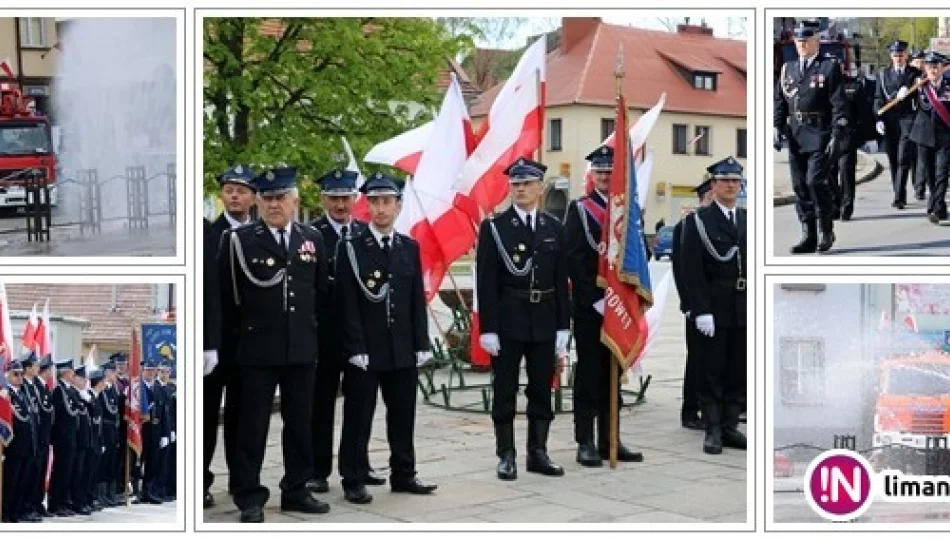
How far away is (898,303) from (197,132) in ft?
10.5

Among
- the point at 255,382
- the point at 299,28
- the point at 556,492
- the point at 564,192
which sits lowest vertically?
the point at 556,492

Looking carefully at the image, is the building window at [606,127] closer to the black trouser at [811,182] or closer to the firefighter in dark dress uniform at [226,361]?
the black trouser at [811,182]

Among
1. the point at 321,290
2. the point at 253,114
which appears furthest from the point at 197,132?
the point at 321,290

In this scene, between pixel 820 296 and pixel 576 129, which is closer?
pixel 820 296

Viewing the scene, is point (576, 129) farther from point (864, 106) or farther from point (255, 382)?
point (255, 382)

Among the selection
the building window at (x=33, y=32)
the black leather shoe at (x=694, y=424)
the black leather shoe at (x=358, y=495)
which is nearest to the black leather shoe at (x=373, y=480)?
the black leather shoe at (x=358, y=495)

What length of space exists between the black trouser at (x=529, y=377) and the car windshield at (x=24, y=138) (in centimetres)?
234

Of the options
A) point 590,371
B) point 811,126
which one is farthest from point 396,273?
point 811,126

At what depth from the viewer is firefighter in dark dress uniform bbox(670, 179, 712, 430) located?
842 cm

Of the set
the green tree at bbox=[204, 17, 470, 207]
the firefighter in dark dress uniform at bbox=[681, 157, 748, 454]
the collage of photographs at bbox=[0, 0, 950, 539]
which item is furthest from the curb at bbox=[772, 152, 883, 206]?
the green tree at bbox=[204, 17, 470, 207]

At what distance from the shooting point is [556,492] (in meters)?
7.70

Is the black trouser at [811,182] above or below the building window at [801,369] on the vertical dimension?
above

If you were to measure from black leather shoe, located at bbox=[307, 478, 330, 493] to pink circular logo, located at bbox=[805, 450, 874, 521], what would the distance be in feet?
7.44

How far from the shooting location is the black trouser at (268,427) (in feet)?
24.4
